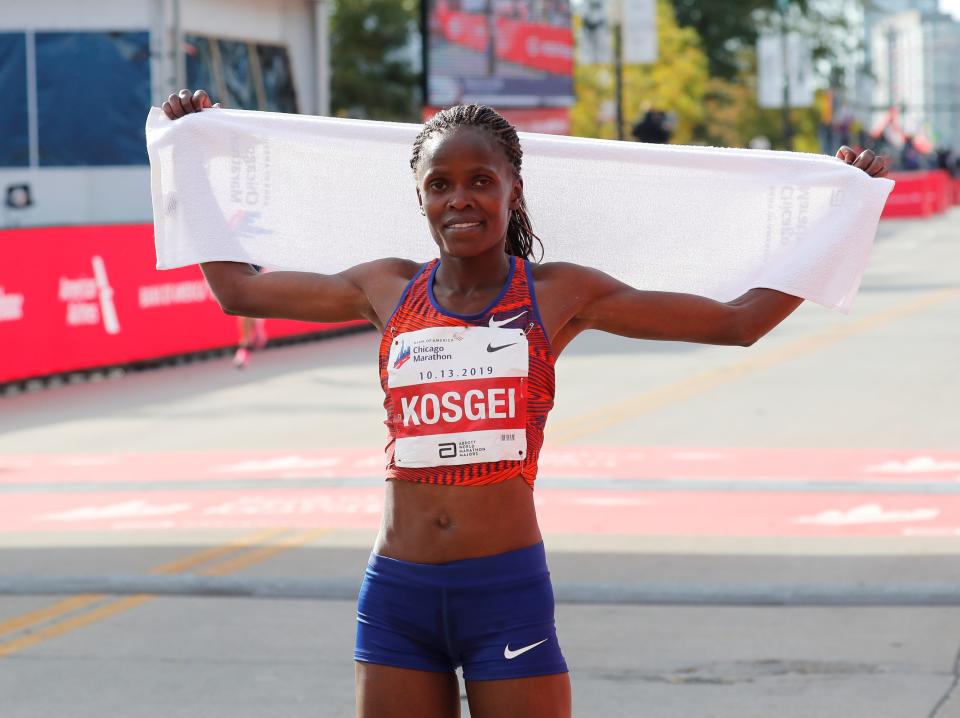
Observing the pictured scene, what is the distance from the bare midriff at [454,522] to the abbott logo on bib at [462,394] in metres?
0.07

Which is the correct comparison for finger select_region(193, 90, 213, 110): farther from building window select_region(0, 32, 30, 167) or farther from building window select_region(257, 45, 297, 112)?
building window select_region(257, 45, 297, 112)

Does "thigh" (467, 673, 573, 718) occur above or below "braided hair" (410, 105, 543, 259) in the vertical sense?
below

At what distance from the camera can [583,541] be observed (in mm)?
10047

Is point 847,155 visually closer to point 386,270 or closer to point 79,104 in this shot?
point 386,270

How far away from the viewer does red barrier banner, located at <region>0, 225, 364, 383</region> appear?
1775 cm

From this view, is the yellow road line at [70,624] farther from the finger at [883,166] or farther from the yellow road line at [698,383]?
the yellow road line at [698,383]

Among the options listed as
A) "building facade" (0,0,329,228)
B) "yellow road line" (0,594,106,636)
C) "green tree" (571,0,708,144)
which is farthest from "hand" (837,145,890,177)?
"green tree" (571,0,708,144)

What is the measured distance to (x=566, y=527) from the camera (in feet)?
34.5

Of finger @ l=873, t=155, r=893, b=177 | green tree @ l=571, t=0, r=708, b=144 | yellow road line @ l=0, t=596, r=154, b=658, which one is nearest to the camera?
finger @ l=873, t=155, r=893, b=177

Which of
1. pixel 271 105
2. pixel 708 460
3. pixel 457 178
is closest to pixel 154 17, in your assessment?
pixel 271 105

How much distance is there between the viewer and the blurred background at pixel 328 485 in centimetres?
746

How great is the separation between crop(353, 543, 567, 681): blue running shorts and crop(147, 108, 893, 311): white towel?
1.35 metres

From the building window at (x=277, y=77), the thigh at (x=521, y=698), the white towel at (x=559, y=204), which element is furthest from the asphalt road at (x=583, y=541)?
the building window at (x=277, y=77)

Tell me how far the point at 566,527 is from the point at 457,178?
253 inches
